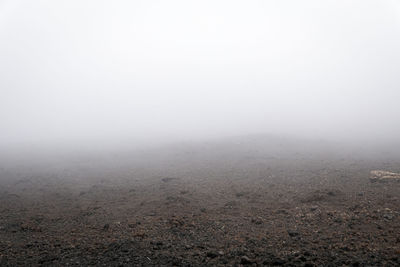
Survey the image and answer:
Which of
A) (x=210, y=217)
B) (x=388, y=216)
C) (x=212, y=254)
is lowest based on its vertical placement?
(x=210, y=217)

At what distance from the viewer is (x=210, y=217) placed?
1298 centimetres

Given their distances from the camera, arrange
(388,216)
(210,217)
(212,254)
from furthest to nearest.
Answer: (210,217) → (388,216) → (212,254)

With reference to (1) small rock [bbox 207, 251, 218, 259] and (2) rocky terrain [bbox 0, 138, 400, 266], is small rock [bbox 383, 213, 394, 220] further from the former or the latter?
(1) small rock [bbox 207, 251, 218, 259]

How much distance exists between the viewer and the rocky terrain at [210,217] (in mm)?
8781

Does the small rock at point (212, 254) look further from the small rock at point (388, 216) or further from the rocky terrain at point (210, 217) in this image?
the small rock at point (388, 216)

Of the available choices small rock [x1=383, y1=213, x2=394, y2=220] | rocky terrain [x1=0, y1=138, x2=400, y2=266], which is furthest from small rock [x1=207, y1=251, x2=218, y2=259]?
small rock [x1=383, y1=213, x2=394, y2=220]

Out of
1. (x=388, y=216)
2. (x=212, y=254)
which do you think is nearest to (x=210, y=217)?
(x=212, y=254)

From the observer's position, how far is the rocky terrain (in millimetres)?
8781

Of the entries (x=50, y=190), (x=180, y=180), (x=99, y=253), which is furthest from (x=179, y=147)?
(x=99, y=253)

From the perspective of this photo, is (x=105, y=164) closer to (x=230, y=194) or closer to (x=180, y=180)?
(x=180, y=180)

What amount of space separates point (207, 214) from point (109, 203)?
7.83 m

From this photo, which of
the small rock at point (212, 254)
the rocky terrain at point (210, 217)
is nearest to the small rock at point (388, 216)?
the rocky terrain at point (210, 217)

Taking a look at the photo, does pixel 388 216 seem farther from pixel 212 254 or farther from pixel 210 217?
pixel 212 254

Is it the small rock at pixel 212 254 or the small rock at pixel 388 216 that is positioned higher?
the small rock at pixel 388 216
